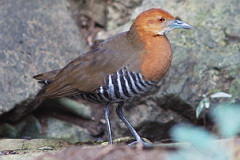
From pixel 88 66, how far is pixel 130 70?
0.52 metres

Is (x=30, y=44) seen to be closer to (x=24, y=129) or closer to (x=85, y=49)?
(x=85, y=49)

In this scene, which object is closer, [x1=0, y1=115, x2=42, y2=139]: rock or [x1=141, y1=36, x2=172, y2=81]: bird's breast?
[x1=141, y1=36, x2=172, y2=81]: bird's breast

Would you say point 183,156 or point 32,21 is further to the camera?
point 32,21

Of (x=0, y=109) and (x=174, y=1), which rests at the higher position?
(x=174, y=1)

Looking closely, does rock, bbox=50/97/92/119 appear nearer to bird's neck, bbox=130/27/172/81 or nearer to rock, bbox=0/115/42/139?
rock, bbox=0/115/42/139

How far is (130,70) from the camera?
15.3 ft

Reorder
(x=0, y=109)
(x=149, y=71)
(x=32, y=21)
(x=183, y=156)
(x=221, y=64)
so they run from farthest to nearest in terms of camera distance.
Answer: (x=32, y=21), (x=221, y=64), (x=0, y=109), (x=149, y=71), (x=183, y=156)

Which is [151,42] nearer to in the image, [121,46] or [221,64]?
[121,46]

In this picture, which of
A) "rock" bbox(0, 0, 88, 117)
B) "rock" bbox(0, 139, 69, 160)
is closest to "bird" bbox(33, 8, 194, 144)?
"rock" bbox(0, 139, 69, 160)

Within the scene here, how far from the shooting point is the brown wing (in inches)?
187

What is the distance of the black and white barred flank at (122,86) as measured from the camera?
4.64 m

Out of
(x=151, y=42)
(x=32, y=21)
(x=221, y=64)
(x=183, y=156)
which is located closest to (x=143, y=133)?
(x=221, y=64)

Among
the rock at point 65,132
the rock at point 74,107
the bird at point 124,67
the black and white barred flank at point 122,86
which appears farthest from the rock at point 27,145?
Result: the rock at point 74,107

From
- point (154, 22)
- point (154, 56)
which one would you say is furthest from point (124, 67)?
point (154, 22)
